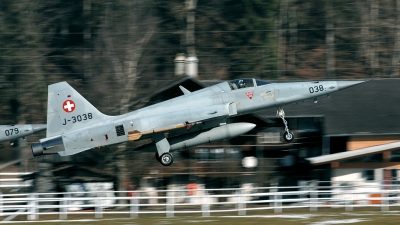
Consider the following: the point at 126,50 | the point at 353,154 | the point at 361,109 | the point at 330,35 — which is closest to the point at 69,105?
the point at 353,154

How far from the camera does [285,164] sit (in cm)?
3809

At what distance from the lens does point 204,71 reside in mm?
65312

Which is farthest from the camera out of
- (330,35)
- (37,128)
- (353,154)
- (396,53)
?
(330,35)

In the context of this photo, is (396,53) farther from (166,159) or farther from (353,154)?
(166,159)

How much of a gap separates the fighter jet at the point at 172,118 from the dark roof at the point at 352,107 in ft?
22.7

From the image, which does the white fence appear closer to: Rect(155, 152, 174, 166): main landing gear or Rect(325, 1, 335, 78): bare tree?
Rect(155, 152, 174, 166): main landing gear

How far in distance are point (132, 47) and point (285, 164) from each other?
11927mm

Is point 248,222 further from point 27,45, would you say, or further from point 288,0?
point 288,0

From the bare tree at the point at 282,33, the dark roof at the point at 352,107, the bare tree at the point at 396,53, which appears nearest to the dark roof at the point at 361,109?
the dark roof at the point at 352,107

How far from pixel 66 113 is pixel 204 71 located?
35.6 metres

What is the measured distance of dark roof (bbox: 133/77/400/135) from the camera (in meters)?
37.7

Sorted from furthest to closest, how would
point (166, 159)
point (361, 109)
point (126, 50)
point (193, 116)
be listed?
point (126, 50) → point (361, 109) → point (166, 159) → point (193, 116)

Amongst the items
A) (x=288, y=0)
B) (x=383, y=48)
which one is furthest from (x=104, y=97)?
(x=383, y=48)

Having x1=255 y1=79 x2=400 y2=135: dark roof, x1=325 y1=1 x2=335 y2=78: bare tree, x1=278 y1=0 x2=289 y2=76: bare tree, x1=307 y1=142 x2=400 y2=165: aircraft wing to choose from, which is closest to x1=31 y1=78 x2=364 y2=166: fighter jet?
x1=307 y1=142 x2=400 y2=165: aircraft wing
